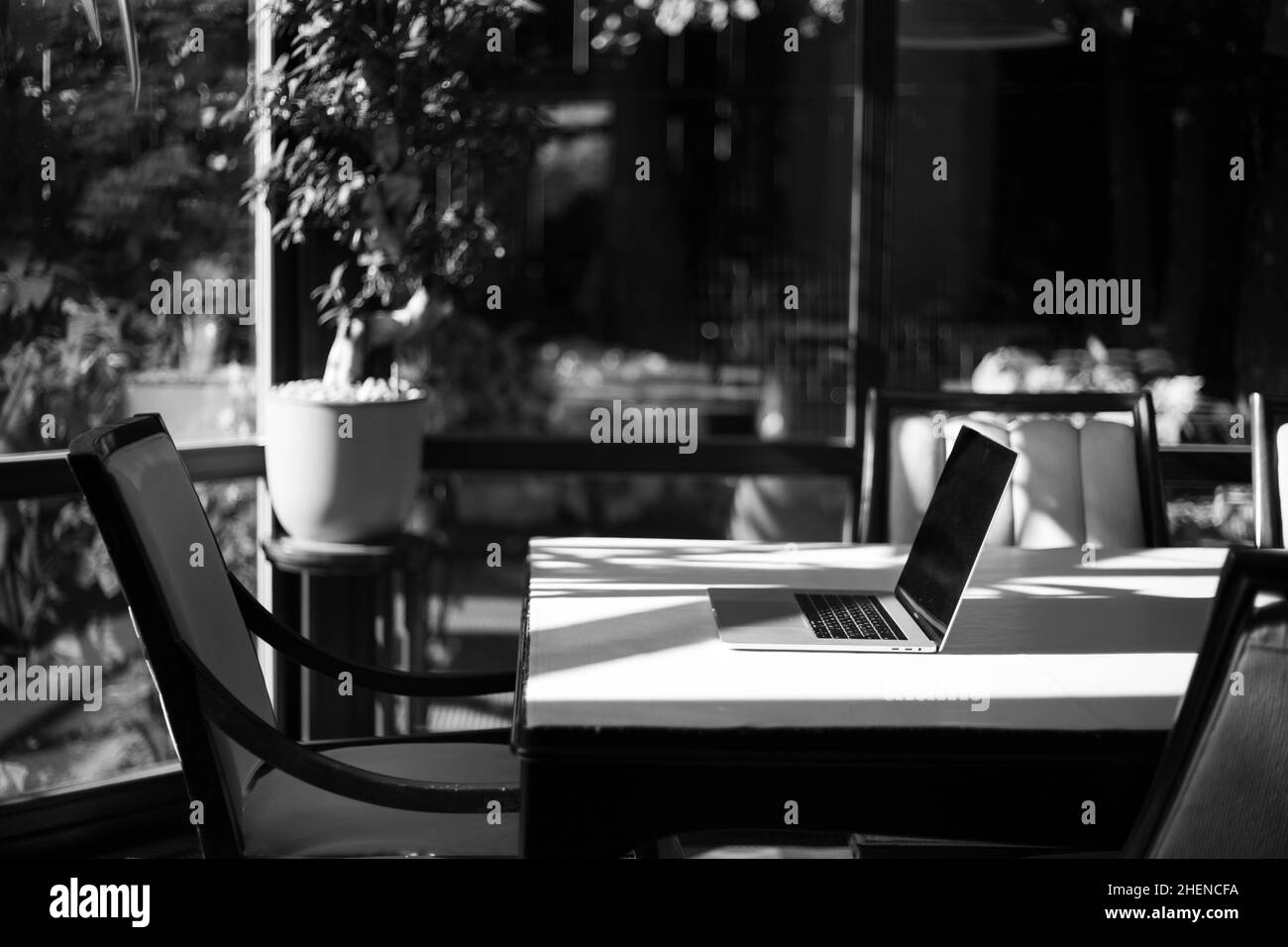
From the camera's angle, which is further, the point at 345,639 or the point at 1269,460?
the point at 345,639

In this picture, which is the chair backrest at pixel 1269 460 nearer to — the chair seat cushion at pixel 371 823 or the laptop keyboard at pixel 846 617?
the laptop keyboard at pixel 846 617

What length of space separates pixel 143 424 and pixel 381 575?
1.49 meters

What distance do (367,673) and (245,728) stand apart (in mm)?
473

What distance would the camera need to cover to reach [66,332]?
120 inches

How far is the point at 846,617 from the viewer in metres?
1.88

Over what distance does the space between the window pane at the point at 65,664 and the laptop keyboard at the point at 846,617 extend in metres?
1.82

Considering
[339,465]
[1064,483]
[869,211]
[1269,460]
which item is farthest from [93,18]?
[1269,460]

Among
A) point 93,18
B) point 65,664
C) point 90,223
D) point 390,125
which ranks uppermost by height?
point 93,18

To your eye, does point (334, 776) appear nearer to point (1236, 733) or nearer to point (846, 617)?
point (846, 617)

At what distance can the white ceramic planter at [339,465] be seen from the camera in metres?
2.99

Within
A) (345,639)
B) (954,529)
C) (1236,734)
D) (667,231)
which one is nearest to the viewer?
(1236,734)

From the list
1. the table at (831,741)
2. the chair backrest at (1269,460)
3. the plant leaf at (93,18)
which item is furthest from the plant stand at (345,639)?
the chair backrest at (1269,460)
